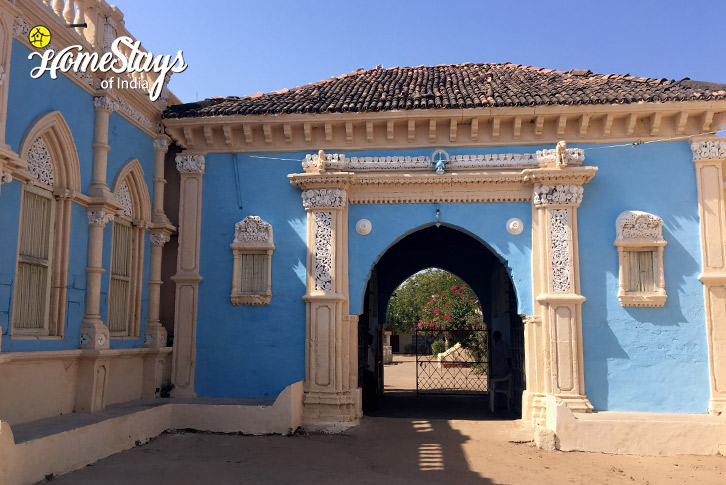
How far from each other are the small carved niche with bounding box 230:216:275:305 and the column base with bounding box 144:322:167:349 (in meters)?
1.24

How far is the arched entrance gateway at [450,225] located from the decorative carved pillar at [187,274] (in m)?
1.74

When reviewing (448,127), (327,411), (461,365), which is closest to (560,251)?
(448,127)

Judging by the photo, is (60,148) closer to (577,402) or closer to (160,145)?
(160,145)

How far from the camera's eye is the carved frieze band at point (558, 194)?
9578mm

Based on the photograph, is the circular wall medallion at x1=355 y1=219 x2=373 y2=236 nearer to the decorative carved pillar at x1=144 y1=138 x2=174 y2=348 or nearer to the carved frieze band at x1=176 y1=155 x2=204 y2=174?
the carved frieze band at x1=176 y1=155 x2=204 y2=174

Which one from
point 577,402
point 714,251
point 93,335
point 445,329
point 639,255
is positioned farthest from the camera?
point 445,329

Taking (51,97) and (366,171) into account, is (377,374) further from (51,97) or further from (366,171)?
(51,97)

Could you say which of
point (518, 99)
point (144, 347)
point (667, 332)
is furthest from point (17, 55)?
point (667, 332)

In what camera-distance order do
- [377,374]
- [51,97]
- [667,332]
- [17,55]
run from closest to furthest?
[17,55] → [51,97] → [667,332] → [377,374]

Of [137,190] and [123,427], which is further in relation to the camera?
[137,190]

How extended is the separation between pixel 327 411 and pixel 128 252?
3.90 metres

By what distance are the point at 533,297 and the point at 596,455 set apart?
2.48m

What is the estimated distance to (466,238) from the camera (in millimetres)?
14375

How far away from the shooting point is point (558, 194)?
31.6ft
